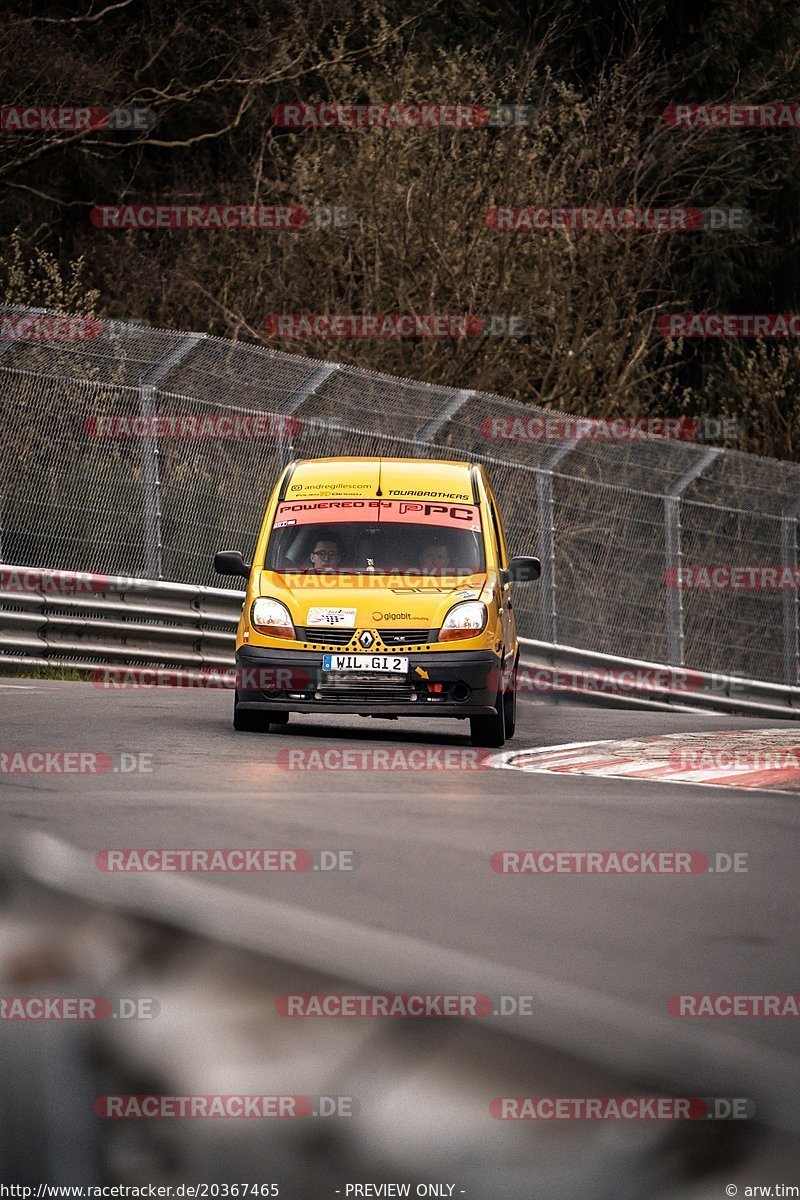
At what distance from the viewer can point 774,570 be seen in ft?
79.9

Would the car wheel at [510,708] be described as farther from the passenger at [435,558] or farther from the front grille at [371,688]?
the front grille at [371,688]

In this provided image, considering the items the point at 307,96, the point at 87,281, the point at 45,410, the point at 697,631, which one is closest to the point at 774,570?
the point at 697,631

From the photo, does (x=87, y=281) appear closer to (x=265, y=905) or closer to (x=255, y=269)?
(x=255, y=269)

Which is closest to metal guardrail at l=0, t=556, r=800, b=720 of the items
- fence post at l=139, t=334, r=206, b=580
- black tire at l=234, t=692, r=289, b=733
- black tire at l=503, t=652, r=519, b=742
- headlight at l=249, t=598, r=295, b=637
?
fence post at l=139, t=334, r=206, b=580

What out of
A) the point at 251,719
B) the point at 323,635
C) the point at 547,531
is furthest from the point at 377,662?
the point at 547,531

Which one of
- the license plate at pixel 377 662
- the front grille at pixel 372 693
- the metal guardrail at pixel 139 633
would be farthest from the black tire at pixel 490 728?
the metal guardrail at pixel 139 633

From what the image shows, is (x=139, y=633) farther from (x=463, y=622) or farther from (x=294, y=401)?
(x=463, y=622)

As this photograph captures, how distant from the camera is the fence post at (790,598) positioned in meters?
24.1

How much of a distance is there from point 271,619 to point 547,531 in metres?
8.02

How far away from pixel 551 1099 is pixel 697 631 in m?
21.3

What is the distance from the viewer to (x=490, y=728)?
1438 centimetres

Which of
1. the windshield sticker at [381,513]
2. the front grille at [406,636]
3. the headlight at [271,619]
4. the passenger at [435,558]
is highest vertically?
the windshield sticker at [381,513]

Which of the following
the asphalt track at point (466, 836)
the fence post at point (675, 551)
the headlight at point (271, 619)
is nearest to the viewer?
the asphalt track at point (466, 836)

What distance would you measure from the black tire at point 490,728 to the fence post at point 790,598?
10213mm
